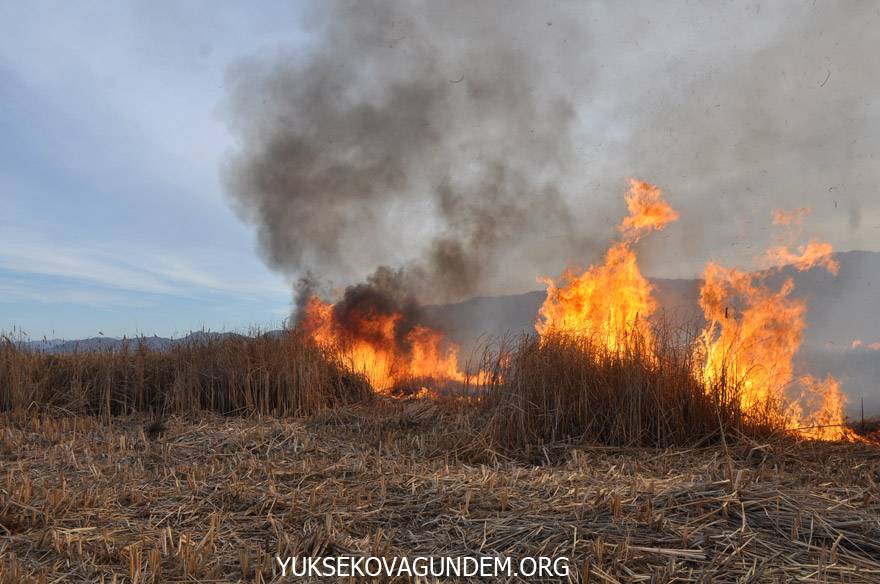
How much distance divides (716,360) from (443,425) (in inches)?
133

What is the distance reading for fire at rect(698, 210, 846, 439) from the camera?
7238mm

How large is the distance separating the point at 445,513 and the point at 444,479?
2.85ft

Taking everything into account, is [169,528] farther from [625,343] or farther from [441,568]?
[625,343]

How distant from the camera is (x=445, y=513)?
3836mm

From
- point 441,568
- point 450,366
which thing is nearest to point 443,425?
point 441,568

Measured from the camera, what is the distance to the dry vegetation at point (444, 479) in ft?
10.4

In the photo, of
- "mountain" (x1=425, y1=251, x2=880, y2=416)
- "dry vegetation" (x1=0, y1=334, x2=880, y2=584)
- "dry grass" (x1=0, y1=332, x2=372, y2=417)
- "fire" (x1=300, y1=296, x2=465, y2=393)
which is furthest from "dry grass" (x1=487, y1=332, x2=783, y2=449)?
"fire" (x1=300, y1=296, x2=465, y2=393)

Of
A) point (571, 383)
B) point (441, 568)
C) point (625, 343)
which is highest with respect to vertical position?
point (625, 343)

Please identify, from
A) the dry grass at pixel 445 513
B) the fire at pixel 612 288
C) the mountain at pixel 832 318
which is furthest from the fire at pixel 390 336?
the dry grass at pixel 445 513

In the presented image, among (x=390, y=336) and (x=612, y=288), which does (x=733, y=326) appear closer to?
(x=612, y=288)

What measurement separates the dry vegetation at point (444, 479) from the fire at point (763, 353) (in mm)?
432

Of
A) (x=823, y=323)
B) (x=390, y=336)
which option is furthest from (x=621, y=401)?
(x=823, y=323)

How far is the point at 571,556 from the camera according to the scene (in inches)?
121

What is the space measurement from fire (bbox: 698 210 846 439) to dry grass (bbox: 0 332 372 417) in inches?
234
